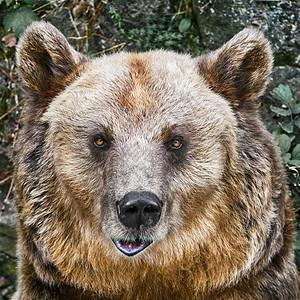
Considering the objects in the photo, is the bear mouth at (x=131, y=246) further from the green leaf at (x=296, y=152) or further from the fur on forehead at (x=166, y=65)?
the green leaf at (x=296, y=152)

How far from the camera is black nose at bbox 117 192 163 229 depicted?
3801 millimetres

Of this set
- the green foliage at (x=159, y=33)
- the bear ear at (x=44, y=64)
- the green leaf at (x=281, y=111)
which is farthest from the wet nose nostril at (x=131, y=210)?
the green foliage at (x=159, y=33)

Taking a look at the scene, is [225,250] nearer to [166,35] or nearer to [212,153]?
[212,153]

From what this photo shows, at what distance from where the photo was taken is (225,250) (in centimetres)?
459

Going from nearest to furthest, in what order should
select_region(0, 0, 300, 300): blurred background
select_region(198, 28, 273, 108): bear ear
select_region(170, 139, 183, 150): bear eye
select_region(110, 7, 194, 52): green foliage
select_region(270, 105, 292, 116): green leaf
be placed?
select_region(170, 139, 183, 150): bear eye < select_region(198, 28, 273, 108): bear ear < select_region(270, 105, 292, 116): green leaf < select_region(0, 0, 300, 300): blurred background < select_region(110, 7, 194, 52): green foliage

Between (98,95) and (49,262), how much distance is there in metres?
1.36

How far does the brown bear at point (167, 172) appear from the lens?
433 cm

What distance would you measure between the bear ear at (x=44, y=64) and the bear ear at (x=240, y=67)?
1.05m

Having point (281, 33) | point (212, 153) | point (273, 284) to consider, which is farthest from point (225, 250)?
point (281, 33)

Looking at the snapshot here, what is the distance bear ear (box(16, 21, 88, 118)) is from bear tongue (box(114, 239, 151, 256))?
129 cm

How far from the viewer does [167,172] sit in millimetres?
4223

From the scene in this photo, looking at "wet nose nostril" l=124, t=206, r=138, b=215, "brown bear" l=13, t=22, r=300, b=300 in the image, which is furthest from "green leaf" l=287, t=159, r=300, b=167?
"wet nose nostril" l=124, t=206, r=138, b=215

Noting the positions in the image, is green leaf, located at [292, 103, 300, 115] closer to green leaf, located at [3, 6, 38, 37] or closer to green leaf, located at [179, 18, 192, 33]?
green leaf, located at [179, 18, 192, 33]

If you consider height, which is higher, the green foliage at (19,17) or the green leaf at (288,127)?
the green foliage at (19,17)
